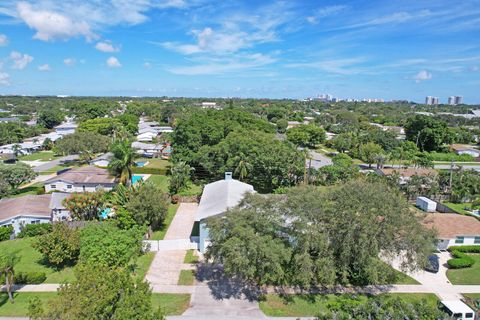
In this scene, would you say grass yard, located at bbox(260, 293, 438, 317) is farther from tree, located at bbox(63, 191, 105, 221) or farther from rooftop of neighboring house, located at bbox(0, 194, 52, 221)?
rooftop of neighboring house, located at bbox(0, 194, 52, 221)

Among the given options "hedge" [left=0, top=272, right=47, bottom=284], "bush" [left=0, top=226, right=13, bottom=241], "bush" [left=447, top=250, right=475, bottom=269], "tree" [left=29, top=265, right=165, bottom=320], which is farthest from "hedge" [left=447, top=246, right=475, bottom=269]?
"bush" [left=0, top=226, right=13, bottom=241]

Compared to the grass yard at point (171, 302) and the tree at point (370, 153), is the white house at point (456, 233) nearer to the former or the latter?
the grass yard at point (171, 302)

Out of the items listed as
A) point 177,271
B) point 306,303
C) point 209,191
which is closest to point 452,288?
point 306,303

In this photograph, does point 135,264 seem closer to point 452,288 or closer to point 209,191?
point 209,191

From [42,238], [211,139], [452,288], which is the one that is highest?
[211,139]

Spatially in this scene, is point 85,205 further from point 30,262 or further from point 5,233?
point 30,262

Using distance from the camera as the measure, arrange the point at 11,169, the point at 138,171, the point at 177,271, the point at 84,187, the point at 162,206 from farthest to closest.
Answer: the point at 138,171
the point at 84,187
the point at 11,169
the point at 162,206
the point at 177,271

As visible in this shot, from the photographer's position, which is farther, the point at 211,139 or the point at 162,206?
the point at 211,139
